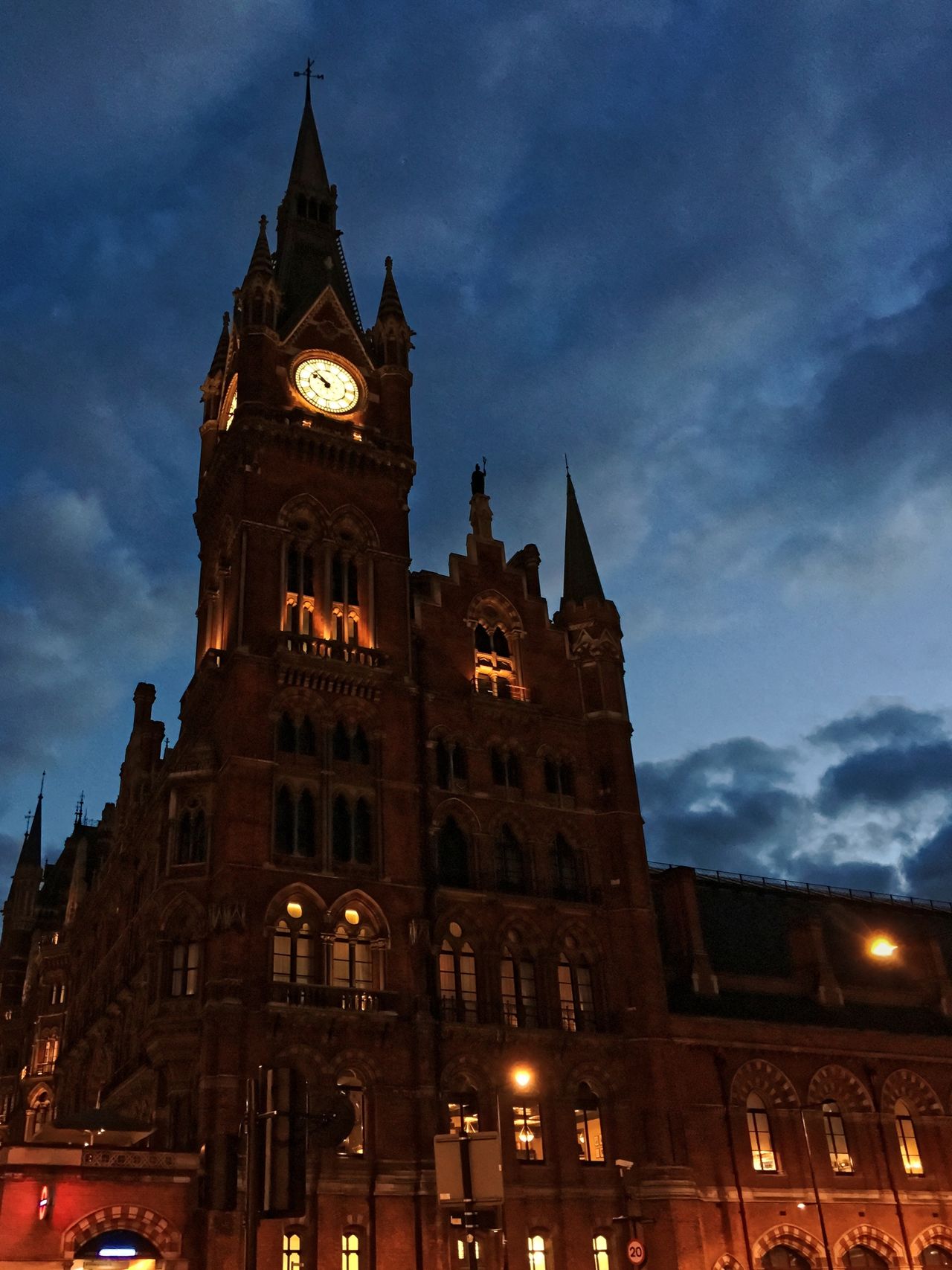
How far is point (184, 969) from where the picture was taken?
4944 centimetres

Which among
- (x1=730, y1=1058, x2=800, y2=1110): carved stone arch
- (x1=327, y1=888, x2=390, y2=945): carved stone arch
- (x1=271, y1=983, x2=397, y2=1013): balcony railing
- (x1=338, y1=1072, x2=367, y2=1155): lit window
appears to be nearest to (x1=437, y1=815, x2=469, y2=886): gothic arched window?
(x1=327, y1=888, x2=390, y2=945): carved stone arch

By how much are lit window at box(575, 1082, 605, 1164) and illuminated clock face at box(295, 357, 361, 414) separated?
34.4 metres

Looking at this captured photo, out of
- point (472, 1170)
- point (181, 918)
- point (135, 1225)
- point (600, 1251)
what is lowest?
point (472, 1170)

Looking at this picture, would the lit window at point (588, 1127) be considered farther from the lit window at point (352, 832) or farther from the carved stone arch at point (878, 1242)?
the lit window at point (352, 832)

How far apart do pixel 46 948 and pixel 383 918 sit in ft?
115

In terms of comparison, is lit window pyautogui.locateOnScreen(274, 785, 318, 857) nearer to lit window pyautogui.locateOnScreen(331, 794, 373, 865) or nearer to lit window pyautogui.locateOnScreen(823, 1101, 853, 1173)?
lit window pyautogui.locateOnScreen(331, 794, 373, 865)

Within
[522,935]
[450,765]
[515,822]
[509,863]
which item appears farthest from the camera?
[515,822]

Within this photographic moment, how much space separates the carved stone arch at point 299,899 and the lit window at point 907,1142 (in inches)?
1182

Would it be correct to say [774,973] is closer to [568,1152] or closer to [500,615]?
[568,1152]

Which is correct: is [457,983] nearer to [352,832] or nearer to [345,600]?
[352,832]

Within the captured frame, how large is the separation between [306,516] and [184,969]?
22.0 metres

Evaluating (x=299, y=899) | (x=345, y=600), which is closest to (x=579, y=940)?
(x=299, y=899)

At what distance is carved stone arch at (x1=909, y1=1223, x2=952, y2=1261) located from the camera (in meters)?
57.0

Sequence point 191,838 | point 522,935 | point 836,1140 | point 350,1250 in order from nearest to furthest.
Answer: point 350,1250, point 191,838, point 522,935, point 836,1140
